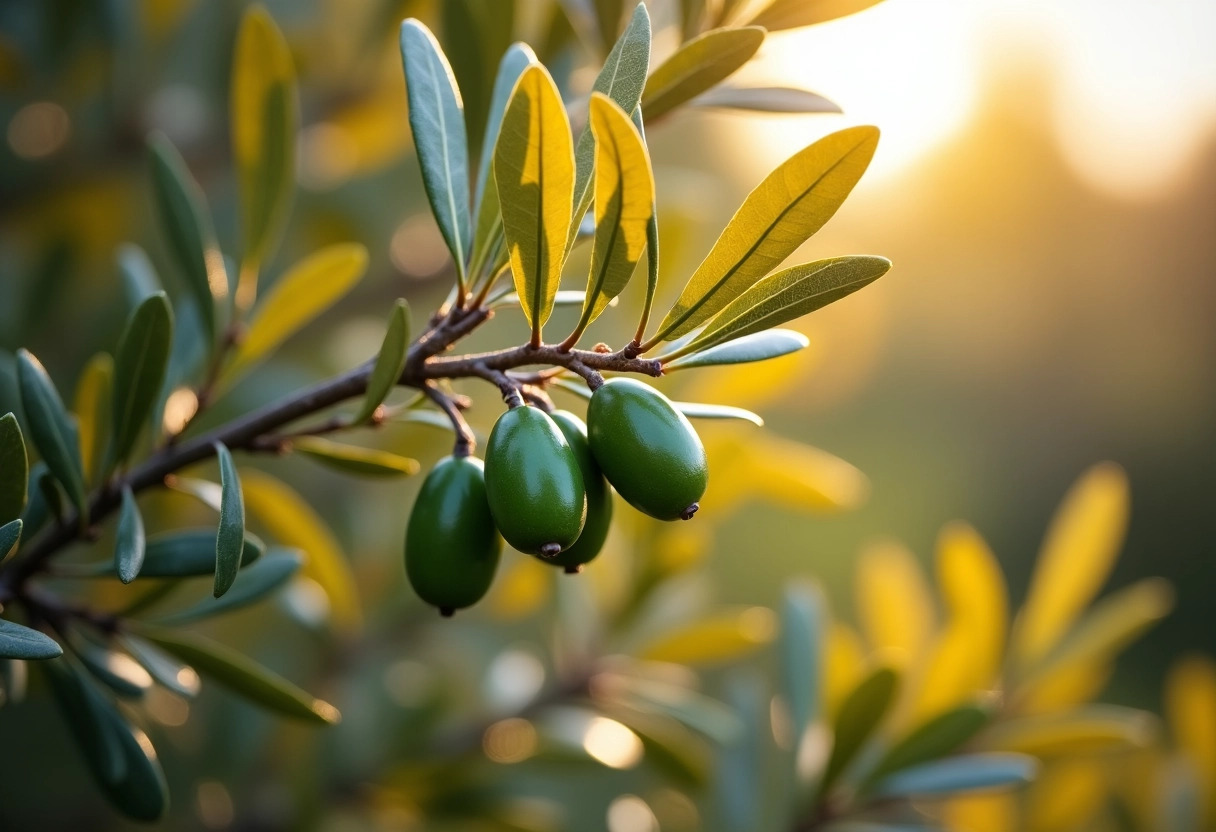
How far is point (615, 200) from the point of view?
1.86 ft

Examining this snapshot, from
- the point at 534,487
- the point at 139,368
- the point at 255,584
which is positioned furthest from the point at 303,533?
the point at 534,487

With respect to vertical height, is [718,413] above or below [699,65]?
below

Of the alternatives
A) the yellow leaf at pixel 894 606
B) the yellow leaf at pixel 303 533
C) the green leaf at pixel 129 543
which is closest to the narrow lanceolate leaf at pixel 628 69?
the green leaf at pixel 129 543

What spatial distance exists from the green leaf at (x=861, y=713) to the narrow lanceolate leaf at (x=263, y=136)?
811mm

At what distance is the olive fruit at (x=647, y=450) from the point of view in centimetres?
58

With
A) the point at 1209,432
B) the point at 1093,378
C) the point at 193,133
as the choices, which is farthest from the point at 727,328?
the point at 1093,378

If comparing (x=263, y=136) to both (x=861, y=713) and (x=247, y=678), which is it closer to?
(x=247, y=678)

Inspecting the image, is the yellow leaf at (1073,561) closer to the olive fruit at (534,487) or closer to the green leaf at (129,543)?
the olive fruit at (534,487)

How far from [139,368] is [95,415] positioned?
0.52ft

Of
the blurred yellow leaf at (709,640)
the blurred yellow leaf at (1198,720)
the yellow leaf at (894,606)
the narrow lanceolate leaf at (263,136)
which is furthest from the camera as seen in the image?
the blurred yellow leaf at (1198,720)

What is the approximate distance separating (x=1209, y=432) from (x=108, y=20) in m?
6.97

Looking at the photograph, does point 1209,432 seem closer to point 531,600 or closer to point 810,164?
point 531,600

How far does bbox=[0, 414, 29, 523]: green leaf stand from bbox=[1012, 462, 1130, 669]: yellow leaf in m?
1.35

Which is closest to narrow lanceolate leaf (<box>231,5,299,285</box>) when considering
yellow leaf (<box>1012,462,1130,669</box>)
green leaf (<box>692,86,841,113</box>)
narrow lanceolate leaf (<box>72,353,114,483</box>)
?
narrow lanceolate leaf (<box>72,353,114,483</box>)
